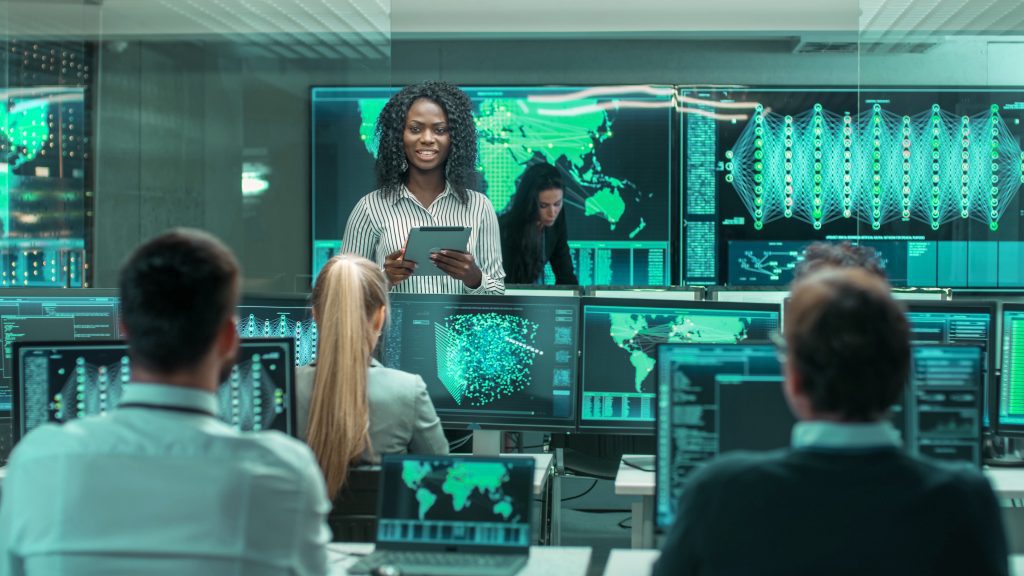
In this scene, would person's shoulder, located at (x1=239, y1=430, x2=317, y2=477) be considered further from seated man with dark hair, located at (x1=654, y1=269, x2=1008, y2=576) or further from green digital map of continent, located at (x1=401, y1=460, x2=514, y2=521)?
green digital map of continent, located at (x1=401, y1=460, x2=514, y2=521)

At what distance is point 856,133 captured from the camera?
19.2 feet

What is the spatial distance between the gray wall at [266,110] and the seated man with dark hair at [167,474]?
14.9 ft

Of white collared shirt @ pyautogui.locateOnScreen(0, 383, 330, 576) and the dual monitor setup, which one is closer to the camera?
white collared shirt @ pyautogui.locateOnScreen(0, 383, 330, 576)

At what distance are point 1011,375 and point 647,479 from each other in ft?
3.18

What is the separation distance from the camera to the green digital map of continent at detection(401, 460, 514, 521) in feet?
6.66

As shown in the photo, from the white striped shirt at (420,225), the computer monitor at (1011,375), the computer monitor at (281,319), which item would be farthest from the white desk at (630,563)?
the white striped shirt at (420,225)

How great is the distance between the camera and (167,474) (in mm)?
1379

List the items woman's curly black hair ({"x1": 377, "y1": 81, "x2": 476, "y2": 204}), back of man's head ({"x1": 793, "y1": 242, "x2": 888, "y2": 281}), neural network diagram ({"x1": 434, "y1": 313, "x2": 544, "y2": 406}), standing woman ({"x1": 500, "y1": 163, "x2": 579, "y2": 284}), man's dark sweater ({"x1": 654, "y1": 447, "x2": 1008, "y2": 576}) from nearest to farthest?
man's dark sweater ({"x1": 654, "y1": 447, "x2": 1008, "y2": 576}) < back of man's head ({"x1": 793, "y1": 242, "x2": 888, "y2": 281}) < neural network diagram ({"x1": 434, "y1": 313, "x2": 544, "y2": 406}) < woman's curly black hair ({"x1": 377, "y1": 81, "x2": 476, "y2": 204}) < standing woman ({"x1": 500, "y1": 163, "x2": 579, "y2": 284})

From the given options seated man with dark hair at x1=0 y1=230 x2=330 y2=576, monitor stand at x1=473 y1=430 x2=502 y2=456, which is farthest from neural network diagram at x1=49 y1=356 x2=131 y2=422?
seated man with dark hair at x1=0 y1=230 x2=330 y2=576

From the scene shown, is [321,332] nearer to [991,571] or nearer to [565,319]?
[565,319]

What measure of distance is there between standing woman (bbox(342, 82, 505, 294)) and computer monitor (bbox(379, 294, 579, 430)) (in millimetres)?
560

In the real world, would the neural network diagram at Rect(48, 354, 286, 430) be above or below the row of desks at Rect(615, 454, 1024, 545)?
above

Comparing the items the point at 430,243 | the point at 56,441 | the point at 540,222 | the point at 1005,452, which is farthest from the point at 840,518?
the point at 540,222

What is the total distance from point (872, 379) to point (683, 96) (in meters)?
4.81
